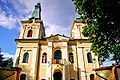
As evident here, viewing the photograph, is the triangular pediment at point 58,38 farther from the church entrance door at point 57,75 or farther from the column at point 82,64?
the church entrance door at point 57,75

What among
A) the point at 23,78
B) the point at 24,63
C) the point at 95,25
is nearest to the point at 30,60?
the point at 24,63

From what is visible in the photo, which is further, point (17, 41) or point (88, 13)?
point (17, 41)

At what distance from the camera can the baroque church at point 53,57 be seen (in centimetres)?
1702

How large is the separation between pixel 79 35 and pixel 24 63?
461 inches

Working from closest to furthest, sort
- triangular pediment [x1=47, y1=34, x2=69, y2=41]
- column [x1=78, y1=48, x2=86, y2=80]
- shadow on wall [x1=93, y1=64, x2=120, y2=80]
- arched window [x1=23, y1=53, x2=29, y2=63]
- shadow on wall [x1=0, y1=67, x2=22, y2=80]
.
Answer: shadow on wall [x1=93, y1=64, x2=120, y2=80]
shadow on wall [x1=0, y1=67, x2=22, y2=80]
column [x1=78, y1=48, x2=86, y2=80]
arched window [x1=23, y1=53, x2=29, y2=63]
triangular pediment [x1=47, y1=34, x2=69, y2=41]

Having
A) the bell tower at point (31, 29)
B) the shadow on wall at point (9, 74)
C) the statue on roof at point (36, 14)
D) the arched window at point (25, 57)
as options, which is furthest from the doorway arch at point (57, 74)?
the statue on roof at point (36, 14)

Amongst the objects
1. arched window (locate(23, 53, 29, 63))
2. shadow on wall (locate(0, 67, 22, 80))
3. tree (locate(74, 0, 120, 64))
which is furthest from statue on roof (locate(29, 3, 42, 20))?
shadow on wall (locate(0, 67, 22, 80))

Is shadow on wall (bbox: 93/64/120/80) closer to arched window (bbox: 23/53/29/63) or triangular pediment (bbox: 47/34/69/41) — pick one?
triangular pediment (bbox: 47/34/69/41)

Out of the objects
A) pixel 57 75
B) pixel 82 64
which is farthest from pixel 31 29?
pixel 82 64

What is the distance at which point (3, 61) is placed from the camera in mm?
32281

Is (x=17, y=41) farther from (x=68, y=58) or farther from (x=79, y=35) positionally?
(x=79, y=35)

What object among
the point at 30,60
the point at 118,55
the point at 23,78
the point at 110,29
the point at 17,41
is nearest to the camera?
the point at 110,29

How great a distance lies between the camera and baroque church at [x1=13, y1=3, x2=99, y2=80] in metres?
17.0

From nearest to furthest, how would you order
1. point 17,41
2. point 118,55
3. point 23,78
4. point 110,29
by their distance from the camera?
point 110,29
point 118,55
point 23,78
point 17,41
